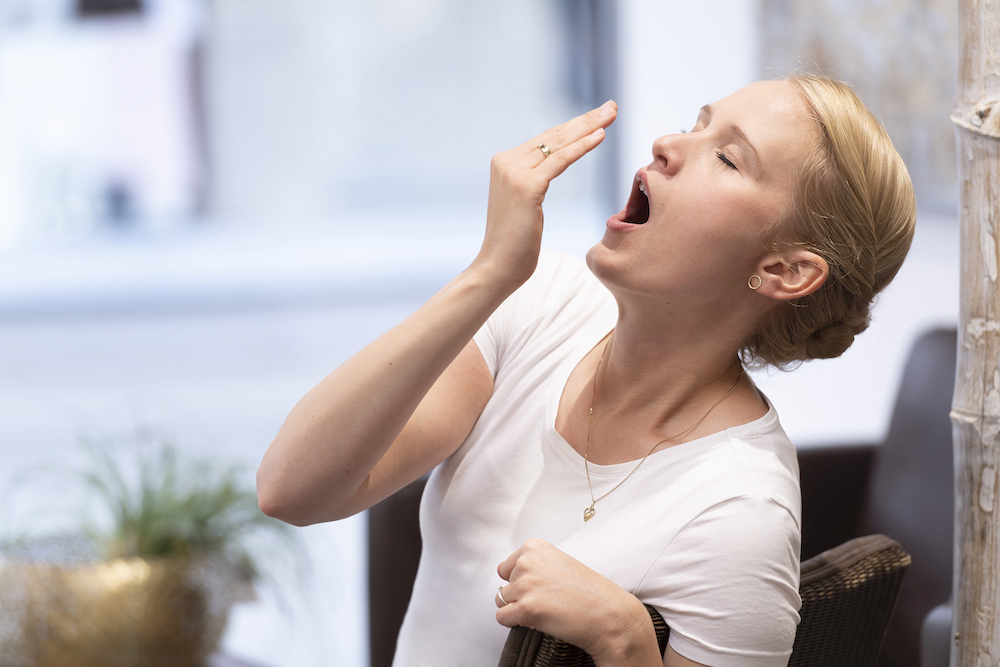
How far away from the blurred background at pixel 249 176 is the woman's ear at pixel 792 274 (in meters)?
2.73

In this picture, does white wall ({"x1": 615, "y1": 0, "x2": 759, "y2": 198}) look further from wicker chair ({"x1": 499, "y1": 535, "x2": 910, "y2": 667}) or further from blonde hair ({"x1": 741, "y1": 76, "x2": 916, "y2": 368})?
wicker chair ({"x1": 499, "y1": 535, "x2": 910, "y2": 667})

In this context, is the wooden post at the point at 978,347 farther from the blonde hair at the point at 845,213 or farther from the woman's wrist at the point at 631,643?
the woman's wrist at the point at 631,643

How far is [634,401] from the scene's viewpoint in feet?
3.62

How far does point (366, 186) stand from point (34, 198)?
57.4 inches

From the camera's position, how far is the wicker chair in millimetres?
1018

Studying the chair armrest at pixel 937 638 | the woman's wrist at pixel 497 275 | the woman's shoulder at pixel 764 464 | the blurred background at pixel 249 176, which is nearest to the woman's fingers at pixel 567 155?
the woman's wrist at pixel 497 275

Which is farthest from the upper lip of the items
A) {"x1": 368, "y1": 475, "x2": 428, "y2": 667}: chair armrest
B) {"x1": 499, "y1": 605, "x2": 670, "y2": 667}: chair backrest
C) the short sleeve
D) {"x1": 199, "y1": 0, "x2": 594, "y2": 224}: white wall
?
{"x1": 199, "y1": 0, "x2": 594, "y2": 224}: white wall

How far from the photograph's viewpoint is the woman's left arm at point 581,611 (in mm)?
867

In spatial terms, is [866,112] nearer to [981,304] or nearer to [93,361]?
[981,304]

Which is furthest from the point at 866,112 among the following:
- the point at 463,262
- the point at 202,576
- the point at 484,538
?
the point at 463,262

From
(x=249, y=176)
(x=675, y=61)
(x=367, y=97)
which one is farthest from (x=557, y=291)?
(x=249, y=176)

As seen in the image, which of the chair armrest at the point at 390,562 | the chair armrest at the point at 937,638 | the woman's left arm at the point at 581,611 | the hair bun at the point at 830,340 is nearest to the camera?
the woman's left arm at the point at 581,611

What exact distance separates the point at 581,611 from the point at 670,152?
513 millimetres

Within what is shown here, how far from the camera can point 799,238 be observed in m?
1.01
